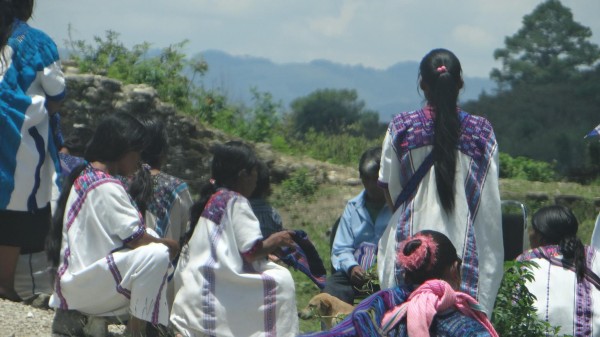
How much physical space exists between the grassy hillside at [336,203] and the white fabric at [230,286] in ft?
9.78

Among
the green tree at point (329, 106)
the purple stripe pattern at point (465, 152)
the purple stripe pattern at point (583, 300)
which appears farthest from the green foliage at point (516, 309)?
the green tree at point (329, 106)

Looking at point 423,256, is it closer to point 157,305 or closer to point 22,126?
point 157,305

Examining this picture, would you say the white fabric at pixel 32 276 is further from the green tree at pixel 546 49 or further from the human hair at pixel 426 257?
the green tree at pixel 546 49

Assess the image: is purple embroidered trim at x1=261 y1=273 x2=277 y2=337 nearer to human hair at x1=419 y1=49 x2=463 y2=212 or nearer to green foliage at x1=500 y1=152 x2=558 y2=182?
human hair at x1=419 y1=49 x2=463 y2=212

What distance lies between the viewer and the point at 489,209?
18.3 ft

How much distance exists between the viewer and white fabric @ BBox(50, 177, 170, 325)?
231 inches

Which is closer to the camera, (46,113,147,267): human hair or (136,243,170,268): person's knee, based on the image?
(136,243,170,268): person's knee

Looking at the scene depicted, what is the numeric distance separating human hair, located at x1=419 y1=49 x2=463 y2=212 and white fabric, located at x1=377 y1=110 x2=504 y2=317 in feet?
0.14

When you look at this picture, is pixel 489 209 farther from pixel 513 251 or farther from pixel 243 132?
pixel 243 132

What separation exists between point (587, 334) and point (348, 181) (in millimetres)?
6636

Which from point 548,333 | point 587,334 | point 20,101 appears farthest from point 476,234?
point 20,101

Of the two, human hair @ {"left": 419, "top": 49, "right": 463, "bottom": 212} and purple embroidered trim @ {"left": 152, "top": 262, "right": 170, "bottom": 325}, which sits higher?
human hair @ {"left": 419, "top": 49, "right": 463, "bottom": 212}

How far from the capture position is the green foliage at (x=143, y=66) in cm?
1288

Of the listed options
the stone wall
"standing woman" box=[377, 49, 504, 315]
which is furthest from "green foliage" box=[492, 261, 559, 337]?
the stone wall
